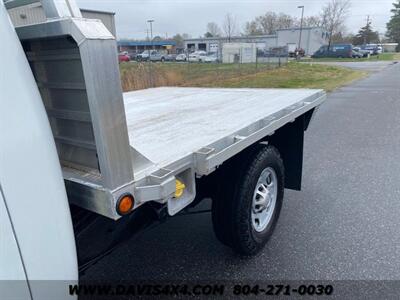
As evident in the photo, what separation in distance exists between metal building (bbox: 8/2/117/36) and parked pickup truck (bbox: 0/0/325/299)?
0.09 m

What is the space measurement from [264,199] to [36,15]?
85.2 inches

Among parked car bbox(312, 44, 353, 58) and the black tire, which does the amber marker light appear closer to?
the black tire

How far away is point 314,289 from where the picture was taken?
249 cm

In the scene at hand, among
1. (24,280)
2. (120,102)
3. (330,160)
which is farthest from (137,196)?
(330,160)

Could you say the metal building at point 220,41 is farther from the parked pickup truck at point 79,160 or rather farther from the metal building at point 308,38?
the parked pickup truck at point 79,160

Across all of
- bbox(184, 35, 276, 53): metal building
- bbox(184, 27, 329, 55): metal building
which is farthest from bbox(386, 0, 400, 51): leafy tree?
bbox(184, 35, 276, 53): metal building

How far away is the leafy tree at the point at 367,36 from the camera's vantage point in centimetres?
8614

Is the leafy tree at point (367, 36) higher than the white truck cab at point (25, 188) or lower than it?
lower

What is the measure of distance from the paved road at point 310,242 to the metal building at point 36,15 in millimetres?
1887

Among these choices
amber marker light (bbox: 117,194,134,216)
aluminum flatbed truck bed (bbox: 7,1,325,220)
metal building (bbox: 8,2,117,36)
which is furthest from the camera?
metal building (bbox: 8,2,117,36)

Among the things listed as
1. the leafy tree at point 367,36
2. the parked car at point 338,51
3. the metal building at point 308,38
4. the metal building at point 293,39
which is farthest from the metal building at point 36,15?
the leafy tree at point 367,36

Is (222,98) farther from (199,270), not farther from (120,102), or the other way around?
(120,102)

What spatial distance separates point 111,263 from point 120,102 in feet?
6.43

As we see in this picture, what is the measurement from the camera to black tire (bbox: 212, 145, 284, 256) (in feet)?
8.07
